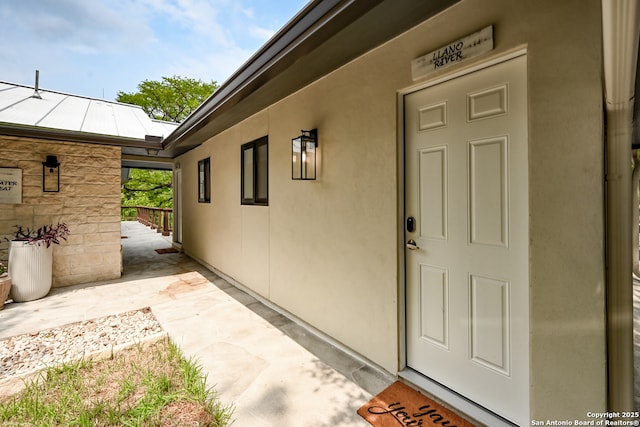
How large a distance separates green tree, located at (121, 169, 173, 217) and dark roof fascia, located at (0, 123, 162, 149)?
12.0 meters

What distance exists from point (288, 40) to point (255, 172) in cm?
230

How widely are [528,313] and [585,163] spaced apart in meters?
0.86

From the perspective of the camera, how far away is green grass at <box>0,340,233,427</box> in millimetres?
1767

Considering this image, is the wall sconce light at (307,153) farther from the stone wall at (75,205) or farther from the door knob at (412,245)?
the stone wall at (75,205)

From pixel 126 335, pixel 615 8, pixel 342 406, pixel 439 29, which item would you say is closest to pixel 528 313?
pixel 342 406

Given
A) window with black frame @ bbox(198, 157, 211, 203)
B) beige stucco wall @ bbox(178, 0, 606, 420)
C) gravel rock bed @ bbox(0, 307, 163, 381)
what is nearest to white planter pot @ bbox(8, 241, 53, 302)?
gravel rock bed @ bbox(0, 307, 163, 381)

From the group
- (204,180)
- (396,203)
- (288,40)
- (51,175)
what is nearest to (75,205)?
(51,175)

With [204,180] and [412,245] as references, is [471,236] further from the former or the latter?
[204,180]

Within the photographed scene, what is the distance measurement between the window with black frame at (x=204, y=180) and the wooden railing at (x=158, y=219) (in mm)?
5137

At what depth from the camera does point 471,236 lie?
6.08 ft

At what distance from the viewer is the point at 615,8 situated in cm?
70

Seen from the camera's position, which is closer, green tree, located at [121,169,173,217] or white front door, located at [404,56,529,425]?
white front door, located at [404,56,529,425]

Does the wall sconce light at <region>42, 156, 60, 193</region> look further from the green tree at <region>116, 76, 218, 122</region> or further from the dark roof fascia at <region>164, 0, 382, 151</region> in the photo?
the green tree at <region>116, 76, 218, 122</region>

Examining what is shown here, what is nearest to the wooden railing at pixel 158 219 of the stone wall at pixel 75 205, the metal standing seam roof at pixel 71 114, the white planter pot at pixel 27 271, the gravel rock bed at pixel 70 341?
the metal standing seam roof at pixel 71 114
